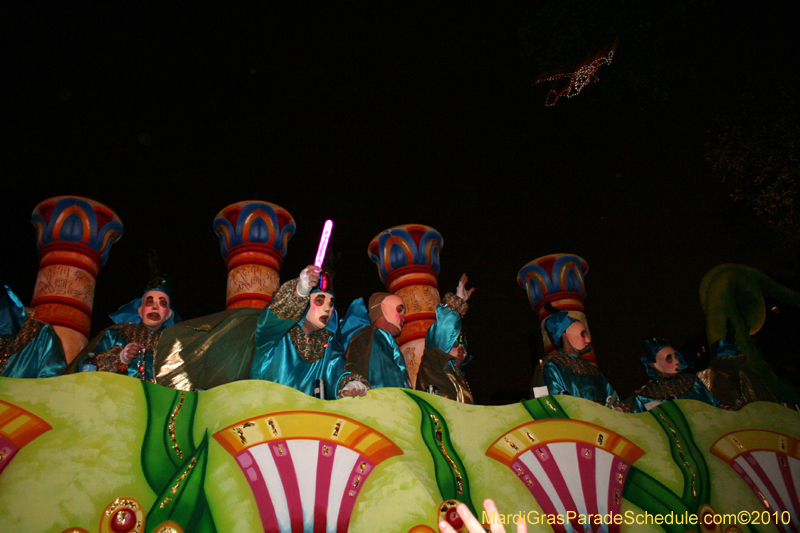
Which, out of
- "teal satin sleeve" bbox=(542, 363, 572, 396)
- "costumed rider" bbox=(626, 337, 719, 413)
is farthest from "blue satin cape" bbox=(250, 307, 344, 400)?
"costumed rider" bbox=(626, 337, 719, 413)

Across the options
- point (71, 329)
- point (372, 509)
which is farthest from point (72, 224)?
point (372, 509)

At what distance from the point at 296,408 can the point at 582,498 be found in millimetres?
1306

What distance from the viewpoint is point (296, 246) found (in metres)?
10.5

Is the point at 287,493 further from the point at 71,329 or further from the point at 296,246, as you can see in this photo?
the point at 296,246

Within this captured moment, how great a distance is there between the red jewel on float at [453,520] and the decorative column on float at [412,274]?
4448mm

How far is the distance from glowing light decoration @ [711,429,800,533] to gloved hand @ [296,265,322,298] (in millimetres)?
2259

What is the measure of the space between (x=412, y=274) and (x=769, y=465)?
14.9 feet

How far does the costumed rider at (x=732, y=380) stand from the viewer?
4.88 m

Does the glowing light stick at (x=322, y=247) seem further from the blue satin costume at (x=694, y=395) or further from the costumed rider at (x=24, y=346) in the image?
the blue satin costume at (x=694, y=395)

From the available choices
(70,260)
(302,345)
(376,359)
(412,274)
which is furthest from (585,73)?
(70,260)

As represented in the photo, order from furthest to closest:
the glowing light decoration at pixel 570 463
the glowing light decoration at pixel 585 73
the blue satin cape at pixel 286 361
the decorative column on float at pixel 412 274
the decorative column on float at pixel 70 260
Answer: the decorative column on float at pixel 412 274 < the glowing light decoration at pixel 585 73 < the decorative column on float at pixel 70 260 < the blue satin cape at pixel 286 361 < the glowing light decoration at pixel 570 463

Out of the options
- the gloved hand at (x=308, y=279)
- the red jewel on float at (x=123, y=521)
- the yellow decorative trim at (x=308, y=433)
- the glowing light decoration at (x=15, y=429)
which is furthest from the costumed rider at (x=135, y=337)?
the red jewel on float at (x=123, y=521)

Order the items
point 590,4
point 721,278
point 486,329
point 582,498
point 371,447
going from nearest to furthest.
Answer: point 371,447 < point 582,498 < point 590,4 < point 721,278 < point 486,329

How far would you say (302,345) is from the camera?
4152 millimetres
